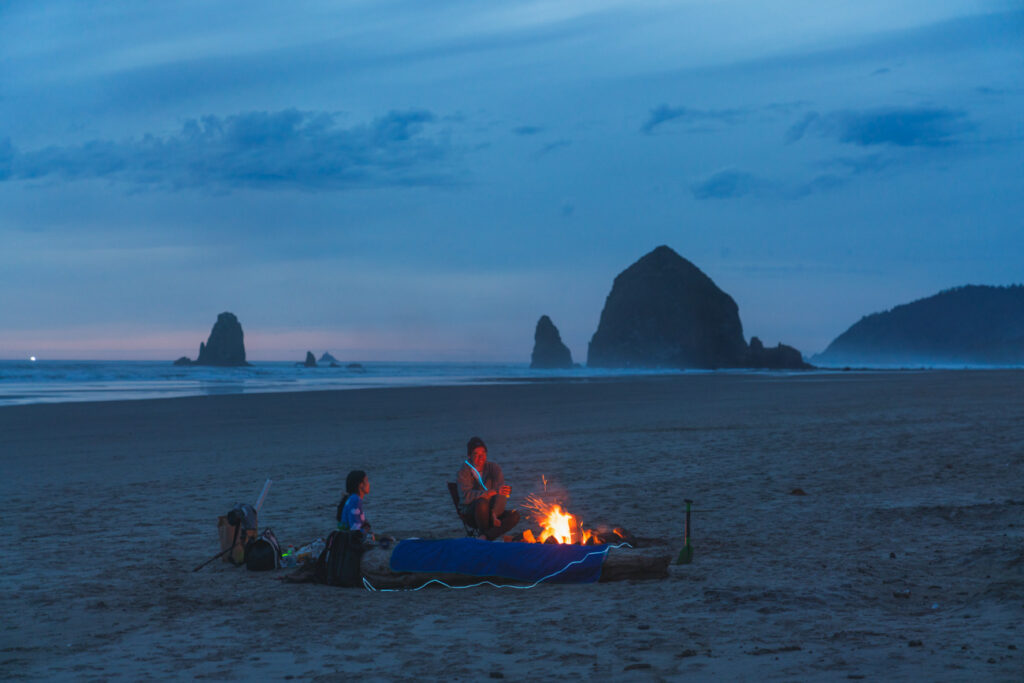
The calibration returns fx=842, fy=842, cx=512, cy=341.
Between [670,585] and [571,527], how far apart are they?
124 cm

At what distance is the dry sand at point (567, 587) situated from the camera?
5.03m

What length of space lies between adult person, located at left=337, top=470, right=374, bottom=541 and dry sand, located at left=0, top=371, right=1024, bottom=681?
0.62 metres

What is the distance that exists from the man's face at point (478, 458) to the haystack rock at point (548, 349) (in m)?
166

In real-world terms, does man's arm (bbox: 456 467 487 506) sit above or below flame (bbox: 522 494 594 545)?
above

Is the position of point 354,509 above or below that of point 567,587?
above

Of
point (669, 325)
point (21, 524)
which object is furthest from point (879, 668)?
point (669, 325)

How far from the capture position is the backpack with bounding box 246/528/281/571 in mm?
7590

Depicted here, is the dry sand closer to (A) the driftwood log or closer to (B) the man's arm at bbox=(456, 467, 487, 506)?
(A) the driftwood log

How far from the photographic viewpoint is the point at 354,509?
24.1 ft

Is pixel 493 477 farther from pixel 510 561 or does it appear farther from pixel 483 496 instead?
pixel 510 561

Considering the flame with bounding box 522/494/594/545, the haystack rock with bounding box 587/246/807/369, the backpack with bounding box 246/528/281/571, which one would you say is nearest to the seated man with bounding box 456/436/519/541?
the flame with bounding box 522/494/594/545

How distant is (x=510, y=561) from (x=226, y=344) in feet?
440

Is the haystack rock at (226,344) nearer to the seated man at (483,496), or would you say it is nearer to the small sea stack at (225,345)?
the small sea stack at (225,345)

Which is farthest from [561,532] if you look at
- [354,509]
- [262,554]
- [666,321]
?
[666,321]
